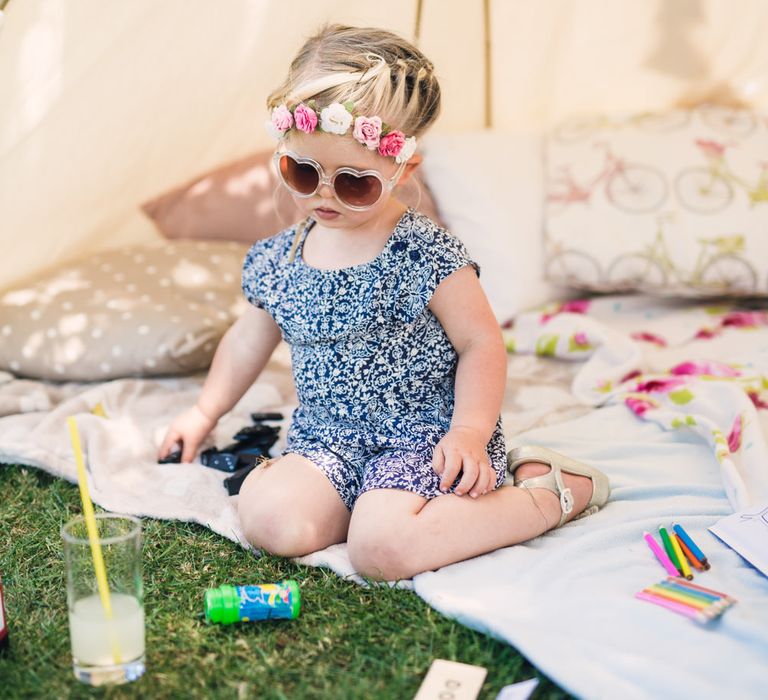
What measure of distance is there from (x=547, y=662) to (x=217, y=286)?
1243 millimetres

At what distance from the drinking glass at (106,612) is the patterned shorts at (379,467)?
390 millimetres

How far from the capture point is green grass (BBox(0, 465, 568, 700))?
102 cm

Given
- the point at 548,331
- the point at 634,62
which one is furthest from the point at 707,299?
the point at 634,62

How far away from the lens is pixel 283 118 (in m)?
1.31

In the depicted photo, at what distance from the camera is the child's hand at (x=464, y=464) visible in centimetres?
127

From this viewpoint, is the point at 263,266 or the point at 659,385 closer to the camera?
the point at 263,266

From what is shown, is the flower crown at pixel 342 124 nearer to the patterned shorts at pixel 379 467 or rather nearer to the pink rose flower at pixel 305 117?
the pink rose flower at pixel 305 117

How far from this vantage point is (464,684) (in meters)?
1.01

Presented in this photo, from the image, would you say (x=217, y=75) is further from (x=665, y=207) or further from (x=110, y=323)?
(x=665, y=207)

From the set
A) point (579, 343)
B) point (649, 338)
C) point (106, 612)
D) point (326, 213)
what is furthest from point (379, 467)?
point (649, 338)

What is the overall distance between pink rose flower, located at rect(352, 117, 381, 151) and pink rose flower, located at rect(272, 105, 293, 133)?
0.09 m

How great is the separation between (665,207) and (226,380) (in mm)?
1129

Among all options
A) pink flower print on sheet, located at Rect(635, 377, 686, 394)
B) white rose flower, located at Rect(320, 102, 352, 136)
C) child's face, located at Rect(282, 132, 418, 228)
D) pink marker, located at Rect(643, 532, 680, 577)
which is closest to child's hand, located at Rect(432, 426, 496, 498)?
pink marker, located at Rect(643, 532, 680, 577)

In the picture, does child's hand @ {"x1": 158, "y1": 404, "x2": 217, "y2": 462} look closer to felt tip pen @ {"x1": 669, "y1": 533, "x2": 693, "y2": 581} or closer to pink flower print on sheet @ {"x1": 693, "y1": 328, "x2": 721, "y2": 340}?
felt tip pen @ {"x1": 669, "y1": 533, "x2": 693, "y2": 581}
